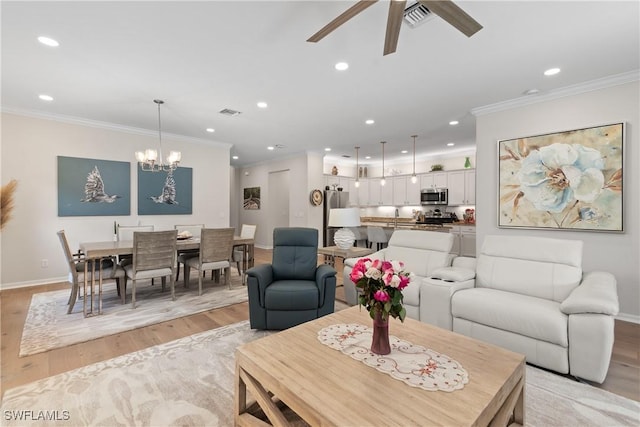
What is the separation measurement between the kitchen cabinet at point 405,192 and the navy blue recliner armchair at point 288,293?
18.2 feet

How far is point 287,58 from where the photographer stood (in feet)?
9.54

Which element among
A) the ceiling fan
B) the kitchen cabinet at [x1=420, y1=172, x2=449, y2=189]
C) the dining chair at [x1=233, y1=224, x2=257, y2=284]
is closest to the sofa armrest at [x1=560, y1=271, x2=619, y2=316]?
the ceiling fan

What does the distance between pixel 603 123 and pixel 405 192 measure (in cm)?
494

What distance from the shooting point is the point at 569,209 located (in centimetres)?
357

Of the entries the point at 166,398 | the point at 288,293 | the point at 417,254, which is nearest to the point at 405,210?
the point at 417,254

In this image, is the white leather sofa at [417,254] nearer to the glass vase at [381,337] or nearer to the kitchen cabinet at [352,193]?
the glass vase at [381,337]

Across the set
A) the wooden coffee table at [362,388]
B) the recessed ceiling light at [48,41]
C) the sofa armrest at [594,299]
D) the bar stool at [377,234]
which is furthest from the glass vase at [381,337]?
the bar stool at [377,234]

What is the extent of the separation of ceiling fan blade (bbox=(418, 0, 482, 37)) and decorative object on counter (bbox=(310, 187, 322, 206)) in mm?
5750

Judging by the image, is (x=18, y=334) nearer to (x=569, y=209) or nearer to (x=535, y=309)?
(x=535, y=309)

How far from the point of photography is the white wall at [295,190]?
7.52 meters

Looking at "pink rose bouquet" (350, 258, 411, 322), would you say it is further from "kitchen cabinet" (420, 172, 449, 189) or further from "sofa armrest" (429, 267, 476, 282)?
"kitchen cabinet" (420, 172, 449, 189)

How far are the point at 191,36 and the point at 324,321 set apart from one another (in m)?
2.63

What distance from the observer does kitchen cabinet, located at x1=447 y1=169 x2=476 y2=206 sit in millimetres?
6953

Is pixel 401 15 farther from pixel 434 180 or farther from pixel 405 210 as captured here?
pixel 405 210
